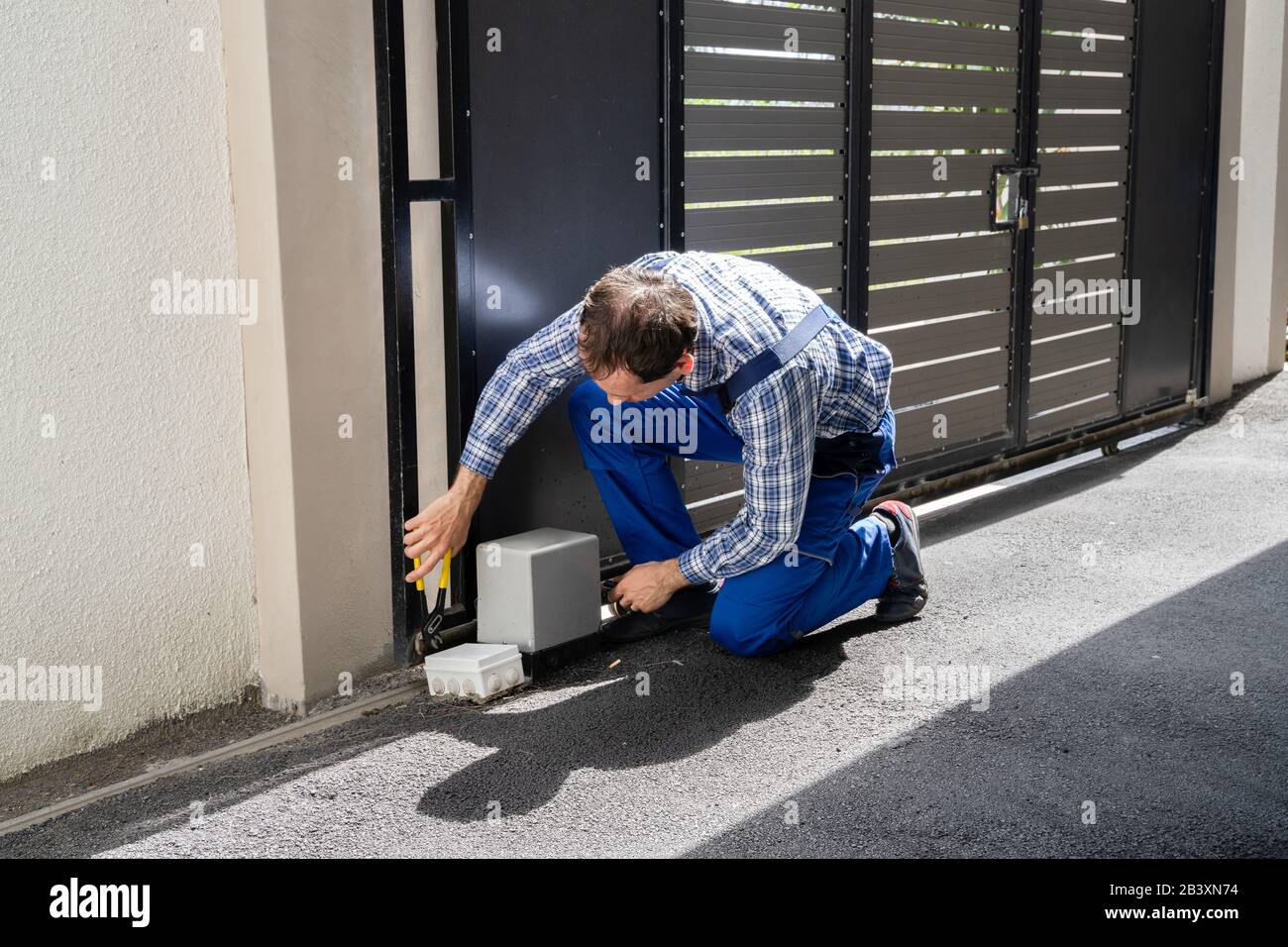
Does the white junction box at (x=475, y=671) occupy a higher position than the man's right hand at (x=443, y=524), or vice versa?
the man's right hand at (x=443, y=524)

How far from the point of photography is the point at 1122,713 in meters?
3.61

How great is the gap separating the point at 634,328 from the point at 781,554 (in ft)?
3.00

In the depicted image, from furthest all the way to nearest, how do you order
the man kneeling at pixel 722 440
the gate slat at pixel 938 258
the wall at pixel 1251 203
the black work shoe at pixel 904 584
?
1. the wall at pixel 1251 203
2. the gate slat at pixel 938 258
3. the black work shoe at pixel 904 584
4. the man kneeling at pixel 722 440

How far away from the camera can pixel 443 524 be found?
378 centimetres

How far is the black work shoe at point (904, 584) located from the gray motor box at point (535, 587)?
99 cm

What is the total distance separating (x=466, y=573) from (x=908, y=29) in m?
2.95

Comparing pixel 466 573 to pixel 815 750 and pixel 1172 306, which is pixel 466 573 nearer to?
pixel 815 750

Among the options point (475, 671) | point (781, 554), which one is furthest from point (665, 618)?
point (475, 671)

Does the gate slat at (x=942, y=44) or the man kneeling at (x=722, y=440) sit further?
the gate slat at (x=942, y=44)

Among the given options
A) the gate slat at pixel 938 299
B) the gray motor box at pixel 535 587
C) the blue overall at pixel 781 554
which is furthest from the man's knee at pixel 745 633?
the gate slat at pixel 938 299

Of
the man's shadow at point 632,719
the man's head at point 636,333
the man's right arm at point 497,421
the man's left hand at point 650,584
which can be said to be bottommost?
the man's shadow at point 632,719

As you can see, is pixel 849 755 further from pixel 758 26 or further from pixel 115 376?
pixel 758 26

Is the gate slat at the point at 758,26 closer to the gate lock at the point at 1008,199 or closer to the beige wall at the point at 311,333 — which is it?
the gate lock at the point at 1008,199

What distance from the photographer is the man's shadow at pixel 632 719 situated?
3.24 metres
